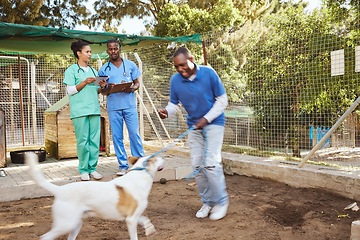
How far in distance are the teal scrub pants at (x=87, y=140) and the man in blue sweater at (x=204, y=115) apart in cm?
168

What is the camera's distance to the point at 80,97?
4.65 metres

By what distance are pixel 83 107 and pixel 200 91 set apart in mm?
2110

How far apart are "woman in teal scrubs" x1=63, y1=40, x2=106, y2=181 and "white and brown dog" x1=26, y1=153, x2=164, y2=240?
6.97ft

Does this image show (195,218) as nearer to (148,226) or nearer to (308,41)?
(148,226)

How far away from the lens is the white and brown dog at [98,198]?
2.31 metres

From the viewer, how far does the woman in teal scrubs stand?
4.61 metres

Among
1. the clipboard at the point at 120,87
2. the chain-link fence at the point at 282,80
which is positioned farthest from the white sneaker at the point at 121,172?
the chain-link fence at the point at 282,80

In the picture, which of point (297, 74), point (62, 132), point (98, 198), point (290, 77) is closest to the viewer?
point (98, 198)

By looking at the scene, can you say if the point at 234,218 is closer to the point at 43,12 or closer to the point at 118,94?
the point at 118,94

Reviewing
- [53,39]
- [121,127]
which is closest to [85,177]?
[121,127]

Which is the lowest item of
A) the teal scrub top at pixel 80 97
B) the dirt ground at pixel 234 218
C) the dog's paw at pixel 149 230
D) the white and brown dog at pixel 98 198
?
the dirt ground at pixel 234 218

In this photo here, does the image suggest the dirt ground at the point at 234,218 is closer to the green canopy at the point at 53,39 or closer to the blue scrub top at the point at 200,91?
the blue scrub top at the point at 200,91

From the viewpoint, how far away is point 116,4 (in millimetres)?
18469

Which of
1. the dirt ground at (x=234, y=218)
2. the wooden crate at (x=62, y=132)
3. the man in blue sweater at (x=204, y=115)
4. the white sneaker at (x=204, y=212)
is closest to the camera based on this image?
the dirt ground at (x=234, y=218)
